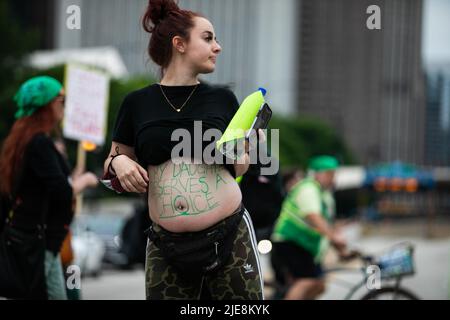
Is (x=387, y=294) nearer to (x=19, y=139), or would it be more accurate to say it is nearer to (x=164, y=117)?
(x=19, y=139)

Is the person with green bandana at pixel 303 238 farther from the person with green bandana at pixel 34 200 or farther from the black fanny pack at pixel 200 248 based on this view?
the black fanny pack at pixel 200 248

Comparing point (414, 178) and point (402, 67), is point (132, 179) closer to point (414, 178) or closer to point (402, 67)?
point (414, 178)

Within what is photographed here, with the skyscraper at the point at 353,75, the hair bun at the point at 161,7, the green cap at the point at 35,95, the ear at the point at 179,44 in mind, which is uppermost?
the hair bun at the point at 161,7

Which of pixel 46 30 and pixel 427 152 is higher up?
pixel 46 30

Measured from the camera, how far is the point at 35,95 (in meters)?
4.94

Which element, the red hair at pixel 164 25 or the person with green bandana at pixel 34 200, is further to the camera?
the person with green bandana at pixel 34 200

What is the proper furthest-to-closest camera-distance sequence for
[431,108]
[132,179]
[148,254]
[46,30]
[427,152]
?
1. [431,108]
2. [427,152]
3. [46,30]
4. [148,254]
5. [132,179]

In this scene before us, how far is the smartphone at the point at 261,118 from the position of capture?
10.5 ft

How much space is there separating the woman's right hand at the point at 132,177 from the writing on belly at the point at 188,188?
128mm

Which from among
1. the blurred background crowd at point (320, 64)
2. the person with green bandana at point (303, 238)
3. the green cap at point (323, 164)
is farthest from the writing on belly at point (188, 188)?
the blurred background crowd at point (320, 64)

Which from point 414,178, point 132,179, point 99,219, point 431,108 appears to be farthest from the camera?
point 431,108

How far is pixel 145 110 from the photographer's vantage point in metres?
3.43

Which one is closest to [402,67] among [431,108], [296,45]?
[296,45]
